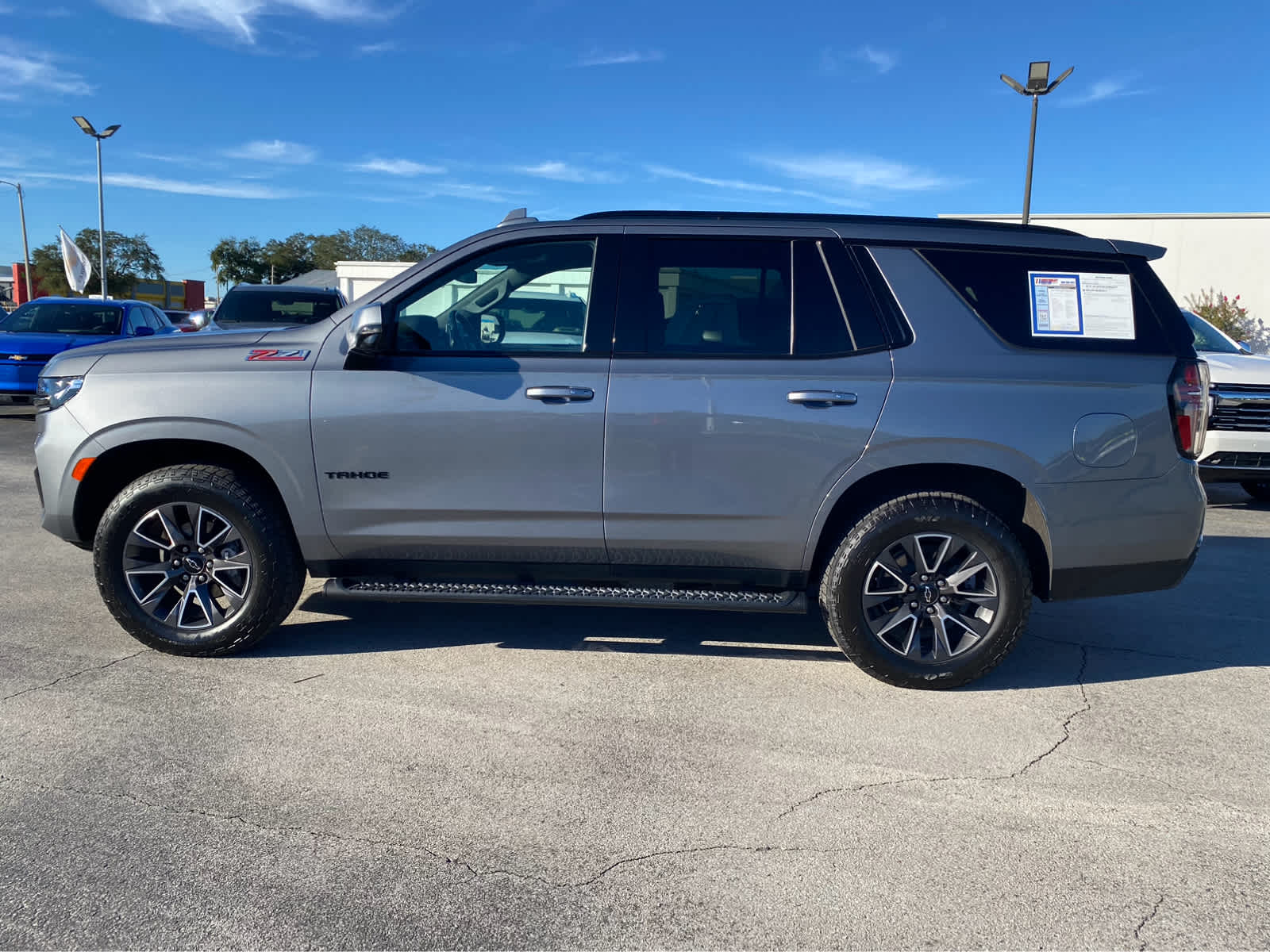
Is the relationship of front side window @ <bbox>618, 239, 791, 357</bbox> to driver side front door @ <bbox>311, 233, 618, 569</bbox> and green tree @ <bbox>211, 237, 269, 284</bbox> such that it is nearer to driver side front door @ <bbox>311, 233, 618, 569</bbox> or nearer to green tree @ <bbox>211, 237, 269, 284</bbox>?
driver side front door @ <bbox>311, 233, 618, 569</bbox>

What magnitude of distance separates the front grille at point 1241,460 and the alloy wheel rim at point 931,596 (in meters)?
5.44

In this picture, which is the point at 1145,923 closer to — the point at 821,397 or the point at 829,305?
the point at 821,397

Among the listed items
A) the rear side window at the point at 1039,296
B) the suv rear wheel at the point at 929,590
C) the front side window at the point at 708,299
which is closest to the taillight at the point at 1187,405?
the rear side window at the point at 1039,296

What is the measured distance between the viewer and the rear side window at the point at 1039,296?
4.14 metres

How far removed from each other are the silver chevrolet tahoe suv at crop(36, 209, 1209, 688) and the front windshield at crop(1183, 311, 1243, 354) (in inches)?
235

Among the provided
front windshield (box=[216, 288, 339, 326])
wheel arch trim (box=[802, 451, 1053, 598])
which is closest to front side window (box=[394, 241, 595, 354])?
wheel arch trim (box=[802, 451, 1053, 598])

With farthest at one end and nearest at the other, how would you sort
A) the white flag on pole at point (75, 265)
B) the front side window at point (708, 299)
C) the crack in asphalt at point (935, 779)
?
the white flag on pole at point (75, 265), the front side window at point (708, 299), the crack in asphalt at point (935, 779)

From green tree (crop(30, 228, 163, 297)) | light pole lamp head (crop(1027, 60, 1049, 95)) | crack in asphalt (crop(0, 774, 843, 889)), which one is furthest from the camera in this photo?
green tree (crop(30, 228, 163, 297))

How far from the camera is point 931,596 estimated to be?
4.16 meters

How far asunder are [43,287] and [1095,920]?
74342 millimetres

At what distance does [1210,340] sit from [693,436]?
25.0 feet

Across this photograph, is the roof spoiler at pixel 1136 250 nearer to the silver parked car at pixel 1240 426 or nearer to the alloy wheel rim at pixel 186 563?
the alloy wheel rim at pixel 186 563

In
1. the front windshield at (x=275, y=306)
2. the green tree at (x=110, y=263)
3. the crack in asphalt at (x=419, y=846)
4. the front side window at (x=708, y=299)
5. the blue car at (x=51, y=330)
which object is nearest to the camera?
the crack in asphalt at (x=419, y=846)

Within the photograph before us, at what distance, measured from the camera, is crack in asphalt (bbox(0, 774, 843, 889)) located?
273cm
